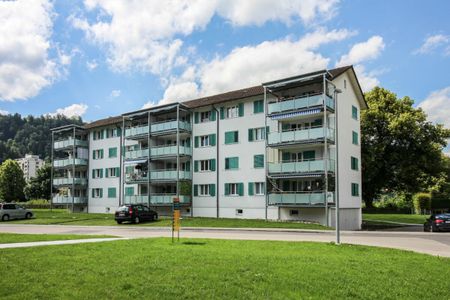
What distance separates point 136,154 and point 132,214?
13721 millimetres

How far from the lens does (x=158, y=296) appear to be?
825cm

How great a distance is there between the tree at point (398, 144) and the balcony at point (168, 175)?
20.5 meters

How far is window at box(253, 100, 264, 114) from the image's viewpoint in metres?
40.9

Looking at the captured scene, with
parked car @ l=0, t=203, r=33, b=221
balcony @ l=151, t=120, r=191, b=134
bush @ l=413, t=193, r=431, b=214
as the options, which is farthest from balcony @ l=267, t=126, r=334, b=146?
bush @ l=413, t=193, r=431, b=214

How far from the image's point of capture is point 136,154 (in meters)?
50.4

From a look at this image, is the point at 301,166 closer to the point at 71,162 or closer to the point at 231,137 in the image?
the point at 231,137

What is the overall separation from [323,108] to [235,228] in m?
12.3

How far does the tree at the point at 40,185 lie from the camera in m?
96.1

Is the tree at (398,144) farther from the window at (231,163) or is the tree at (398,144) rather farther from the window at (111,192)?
the window at (111,192)

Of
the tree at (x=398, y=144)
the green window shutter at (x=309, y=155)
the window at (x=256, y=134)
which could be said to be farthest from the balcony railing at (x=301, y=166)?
the tree at (x=398, y=144)

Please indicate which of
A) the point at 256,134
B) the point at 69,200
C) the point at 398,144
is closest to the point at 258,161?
the point at 256,134

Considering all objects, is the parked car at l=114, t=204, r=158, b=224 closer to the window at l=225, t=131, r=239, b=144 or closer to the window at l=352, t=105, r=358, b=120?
the window at l=225, t=131, r=239, b=144

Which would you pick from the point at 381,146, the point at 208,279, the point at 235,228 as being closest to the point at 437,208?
the point at 381,146

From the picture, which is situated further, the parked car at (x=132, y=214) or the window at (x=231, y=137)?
the window at (x=231, y=137)
